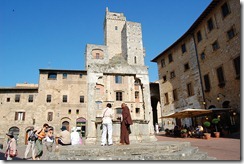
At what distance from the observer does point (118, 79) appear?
33.2 metres

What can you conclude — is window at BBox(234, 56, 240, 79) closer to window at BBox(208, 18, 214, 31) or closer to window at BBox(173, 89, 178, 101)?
window at BBox(208, 18, 214, 31)

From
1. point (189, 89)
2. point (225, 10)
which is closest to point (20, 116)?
point (189, 89)

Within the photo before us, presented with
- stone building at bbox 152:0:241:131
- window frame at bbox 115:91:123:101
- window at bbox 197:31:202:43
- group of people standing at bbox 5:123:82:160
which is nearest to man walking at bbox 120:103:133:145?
group of people standing at bbox 5:123:82:160

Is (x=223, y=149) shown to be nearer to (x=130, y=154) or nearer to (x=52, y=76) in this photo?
(x=130, y=154)

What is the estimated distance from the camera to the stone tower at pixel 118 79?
931 cm

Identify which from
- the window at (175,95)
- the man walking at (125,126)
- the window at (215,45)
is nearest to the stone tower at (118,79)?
the man walking at (125,126)

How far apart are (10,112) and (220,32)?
1148 inches

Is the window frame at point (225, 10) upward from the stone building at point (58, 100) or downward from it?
upward

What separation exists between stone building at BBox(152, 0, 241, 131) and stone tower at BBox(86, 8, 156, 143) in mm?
4995

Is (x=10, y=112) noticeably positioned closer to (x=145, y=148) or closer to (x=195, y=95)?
(x=195, y=95)

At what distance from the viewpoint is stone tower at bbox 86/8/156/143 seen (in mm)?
9306

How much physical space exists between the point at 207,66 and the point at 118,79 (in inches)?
671

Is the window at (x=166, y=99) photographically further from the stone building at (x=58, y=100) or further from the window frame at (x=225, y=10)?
the window frame at (x=225, y=10)

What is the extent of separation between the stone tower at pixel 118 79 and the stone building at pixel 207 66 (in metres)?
5.00
